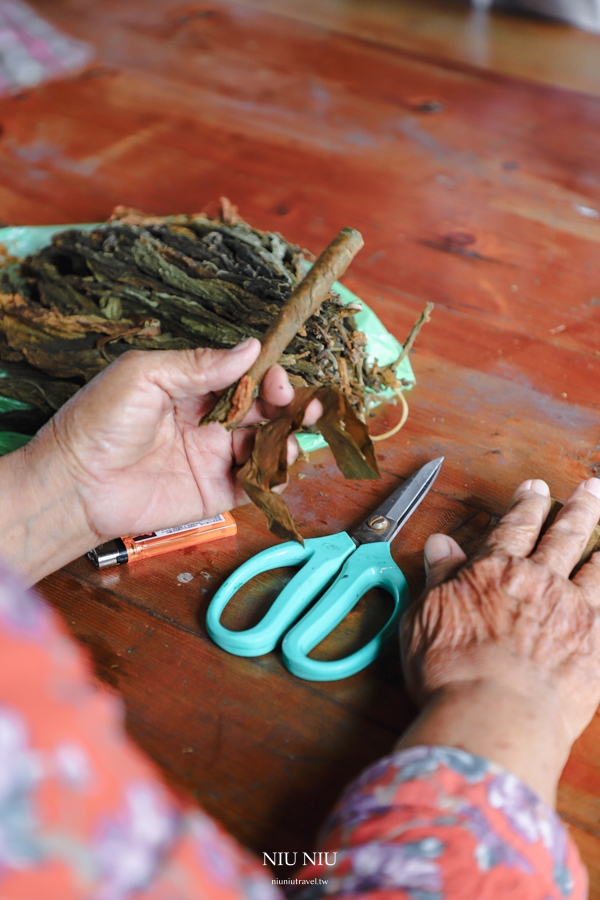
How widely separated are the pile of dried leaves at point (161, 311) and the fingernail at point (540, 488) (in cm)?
28

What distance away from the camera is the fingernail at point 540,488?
93 centimetres

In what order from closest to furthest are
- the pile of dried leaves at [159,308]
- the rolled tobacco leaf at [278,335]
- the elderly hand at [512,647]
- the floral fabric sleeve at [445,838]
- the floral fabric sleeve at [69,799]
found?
the floral fabric sleeve at [69,799] → the floral fabric sleeve at [445,838] → the elderly hand at [512,647] → the rolled tobacco leaf at [278,335] → the pile of dried leaves at [159,308]

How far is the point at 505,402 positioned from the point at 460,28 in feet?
5.79

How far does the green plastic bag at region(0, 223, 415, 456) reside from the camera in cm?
114

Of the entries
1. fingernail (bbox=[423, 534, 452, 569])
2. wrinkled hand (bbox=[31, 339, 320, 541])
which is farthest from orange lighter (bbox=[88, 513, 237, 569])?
fingernail (bbox=[423, 534, 452, 569])

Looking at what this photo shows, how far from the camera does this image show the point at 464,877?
528 mm

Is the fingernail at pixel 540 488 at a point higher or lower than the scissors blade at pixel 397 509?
higher

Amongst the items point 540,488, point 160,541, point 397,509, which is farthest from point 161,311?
point 540,488

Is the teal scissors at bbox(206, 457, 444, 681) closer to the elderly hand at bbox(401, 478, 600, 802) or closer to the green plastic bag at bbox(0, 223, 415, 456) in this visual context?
the elderly hand at bbox(401, 478, 600, 802)

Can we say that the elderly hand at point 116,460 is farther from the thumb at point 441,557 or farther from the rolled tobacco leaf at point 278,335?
the thumb at point 441,557

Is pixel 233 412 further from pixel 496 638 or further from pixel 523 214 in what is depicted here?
pixel 523 214

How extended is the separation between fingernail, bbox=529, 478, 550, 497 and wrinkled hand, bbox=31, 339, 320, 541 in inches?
11.5

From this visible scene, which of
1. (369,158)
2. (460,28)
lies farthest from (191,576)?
(460,28)

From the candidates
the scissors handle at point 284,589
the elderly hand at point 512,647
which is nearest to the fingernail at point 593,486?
the elderly hand at point 512,647
